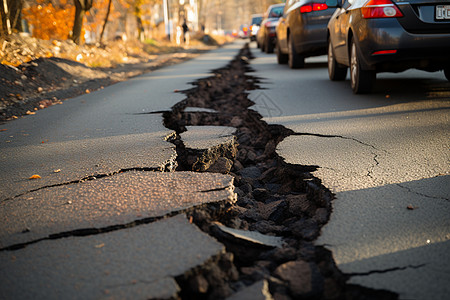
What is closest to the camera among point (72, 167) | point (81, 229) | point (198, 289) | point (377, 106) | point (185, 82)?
point (198, 289)

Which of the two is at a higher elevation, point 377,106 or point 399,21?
point 399,21

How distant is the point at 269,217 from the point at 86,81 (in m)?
8.04

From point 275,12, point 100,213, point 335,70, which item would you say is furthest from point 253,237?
point 275,12

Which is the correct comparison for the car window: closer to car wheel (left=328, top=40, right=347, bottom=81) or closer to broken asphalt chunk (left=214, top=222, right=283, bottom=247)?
car wheel (left=328, top=40, right=347, bottom=81)

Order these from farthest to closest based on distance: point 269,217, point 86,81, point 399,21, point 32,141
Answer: point 86,81, point 399,21, point 32,141, point 269,217

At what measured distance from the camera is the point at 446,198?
2.59m

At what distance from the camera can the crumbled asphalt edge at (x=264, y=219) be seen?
1820mm

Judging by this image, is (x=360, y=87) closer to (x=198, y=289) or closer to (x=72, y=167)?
(x=72, y=167)

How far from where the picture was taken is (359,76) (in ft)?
19.9

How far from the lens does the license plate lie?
5.03 metres

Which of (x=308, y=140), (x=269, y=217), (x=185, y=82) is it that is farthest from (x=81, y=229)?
(x=185, y=82)

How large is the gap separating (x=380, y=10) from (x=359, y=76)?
1.07 metres

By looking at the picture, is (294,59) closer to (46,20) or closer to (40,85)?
(40,85)

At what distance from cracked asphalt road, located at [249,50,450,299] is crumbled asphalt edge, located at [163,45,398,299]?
0.08 metres
